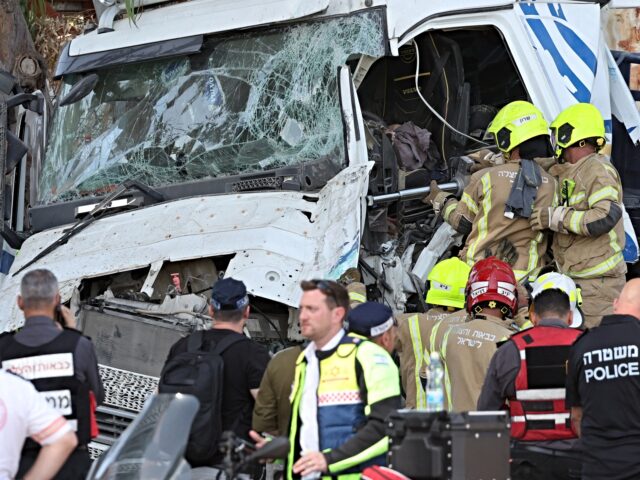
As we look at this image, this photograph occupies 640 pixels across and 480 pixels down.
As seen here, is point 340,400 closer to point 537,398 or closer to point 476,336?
point 537,398

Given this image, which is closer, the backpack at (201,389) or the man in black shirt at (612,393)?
the man in black shirt at (612,393)

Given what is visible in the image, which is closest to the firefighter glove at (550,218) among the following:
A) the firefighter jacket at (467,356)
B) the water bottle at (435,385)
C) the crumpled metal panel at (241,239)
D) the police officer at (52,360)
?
the crumpled metal panel at (241,239)

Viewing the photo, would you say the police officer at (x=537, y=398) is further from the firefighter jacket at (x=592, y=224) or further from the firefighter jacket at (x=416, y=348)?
the firefighter jacket at (x=592, y=224)

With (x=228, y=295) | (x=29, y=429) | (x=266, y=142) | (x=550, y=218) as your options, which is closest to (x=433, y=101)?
(x=266, y=142)

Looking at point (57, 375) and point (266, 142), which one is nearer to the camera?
point (57, 375)

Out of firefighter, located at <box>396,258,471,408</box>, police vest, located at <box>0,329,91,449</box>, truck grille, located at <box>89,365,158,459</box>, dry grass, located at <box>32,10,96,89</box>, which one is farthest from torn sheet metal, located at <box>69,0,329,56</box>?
dry grass, located at <box>32,10,96,89</box>

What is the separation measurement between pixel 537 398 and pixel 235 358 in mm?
1418

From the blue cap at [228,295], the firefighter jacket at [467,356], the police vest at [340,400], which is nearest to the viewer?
the police vest at [340,400]

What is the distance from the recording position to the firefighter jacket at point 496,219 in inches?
374

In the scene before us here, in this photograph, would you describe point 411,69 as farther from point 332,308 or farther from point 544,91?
point 332,308

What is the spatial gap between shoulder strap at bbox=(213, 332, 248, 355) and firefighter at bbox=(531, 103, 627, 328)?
10.0 ft

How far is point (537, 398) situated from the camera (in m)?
6.89

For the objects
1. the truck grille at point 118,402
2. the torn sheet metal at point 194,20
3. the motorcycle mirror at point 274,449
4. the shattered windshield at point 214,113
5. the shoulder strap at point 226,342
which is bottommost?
the motorcycle mirror at point 274,449

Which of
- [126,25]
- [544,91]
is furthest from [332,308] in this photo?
[126,25]
